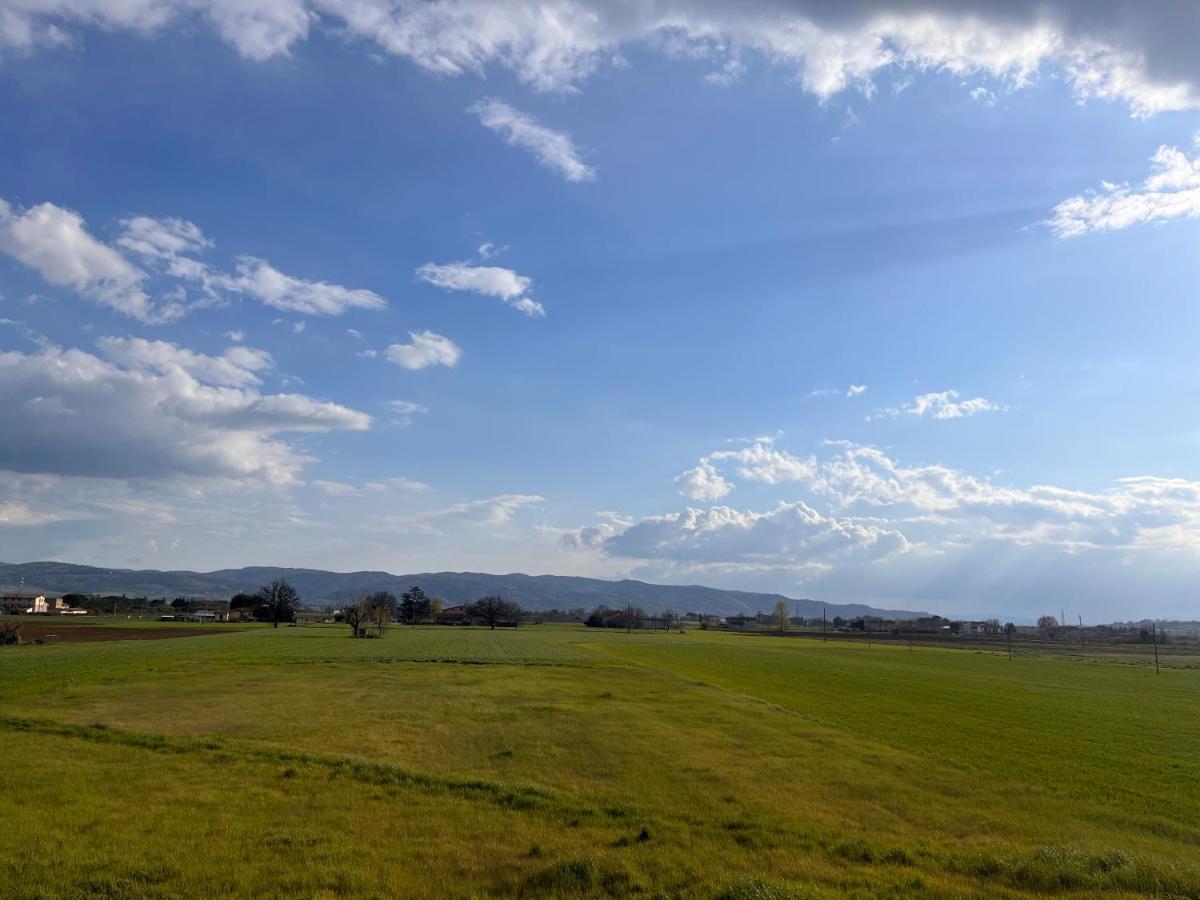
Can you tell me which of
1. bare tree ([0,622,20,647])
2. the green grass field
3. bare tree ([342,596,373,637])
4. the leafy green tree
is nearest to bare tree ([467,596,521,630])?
the leafy green tree

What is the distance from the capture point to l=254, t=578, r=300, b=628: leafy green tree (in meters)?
175

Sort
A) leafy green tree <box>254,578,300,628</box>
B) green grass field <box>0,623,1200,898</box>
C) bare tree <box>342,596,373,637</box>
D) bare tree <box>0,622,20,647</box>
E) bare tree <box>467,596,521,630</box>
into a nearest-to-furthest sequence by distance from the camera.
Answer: green grass field <box>0,623,1200,898</box>, bare tree <box>0,622,20,647</box>, bare tree <box>342,596,373,637</box>, leafy green tree <box>254,578,300,628</box>, bare tree <box>467,596,521,630</box>

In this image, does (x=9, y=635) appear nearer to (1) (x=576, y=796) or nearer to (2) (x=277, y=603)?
(1) (x=576, y=796)

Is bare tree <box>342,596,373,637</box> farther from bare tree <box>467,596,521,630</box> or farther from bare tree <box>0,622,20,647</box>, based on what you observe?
bare tree <box>467,596,521,630</box>

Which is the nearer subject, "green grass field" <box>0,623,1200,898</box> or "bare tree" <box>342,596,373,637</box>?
"green grass field" <box>0,623,1200,898</box>

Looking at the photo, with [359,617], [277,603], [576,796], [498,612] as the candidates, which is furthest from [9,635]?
[498,612]

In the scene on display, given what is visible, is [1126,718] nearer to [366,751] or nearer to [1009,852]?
[1009,852]

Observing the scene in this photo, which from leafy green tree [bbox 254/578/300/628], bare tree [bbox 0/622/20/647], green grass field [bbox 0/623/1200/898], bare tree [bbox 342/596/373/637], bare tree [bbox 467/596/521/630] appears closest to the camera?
green grass field [bbox 0/623/1200/898]

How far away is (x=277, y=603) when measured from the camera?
6826 inches

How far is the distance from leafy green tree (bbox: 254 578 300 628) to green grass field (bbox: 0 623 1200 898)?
481ft

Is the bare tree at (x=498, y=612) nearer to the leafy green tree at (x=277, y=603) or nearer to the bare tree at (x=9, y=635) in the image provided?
the leafy green tree at (x=277, y=603)

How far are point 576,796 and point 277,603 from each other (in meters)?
173

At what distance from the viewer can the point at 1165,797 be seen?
739 inches

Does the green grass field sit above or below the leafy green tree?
above
